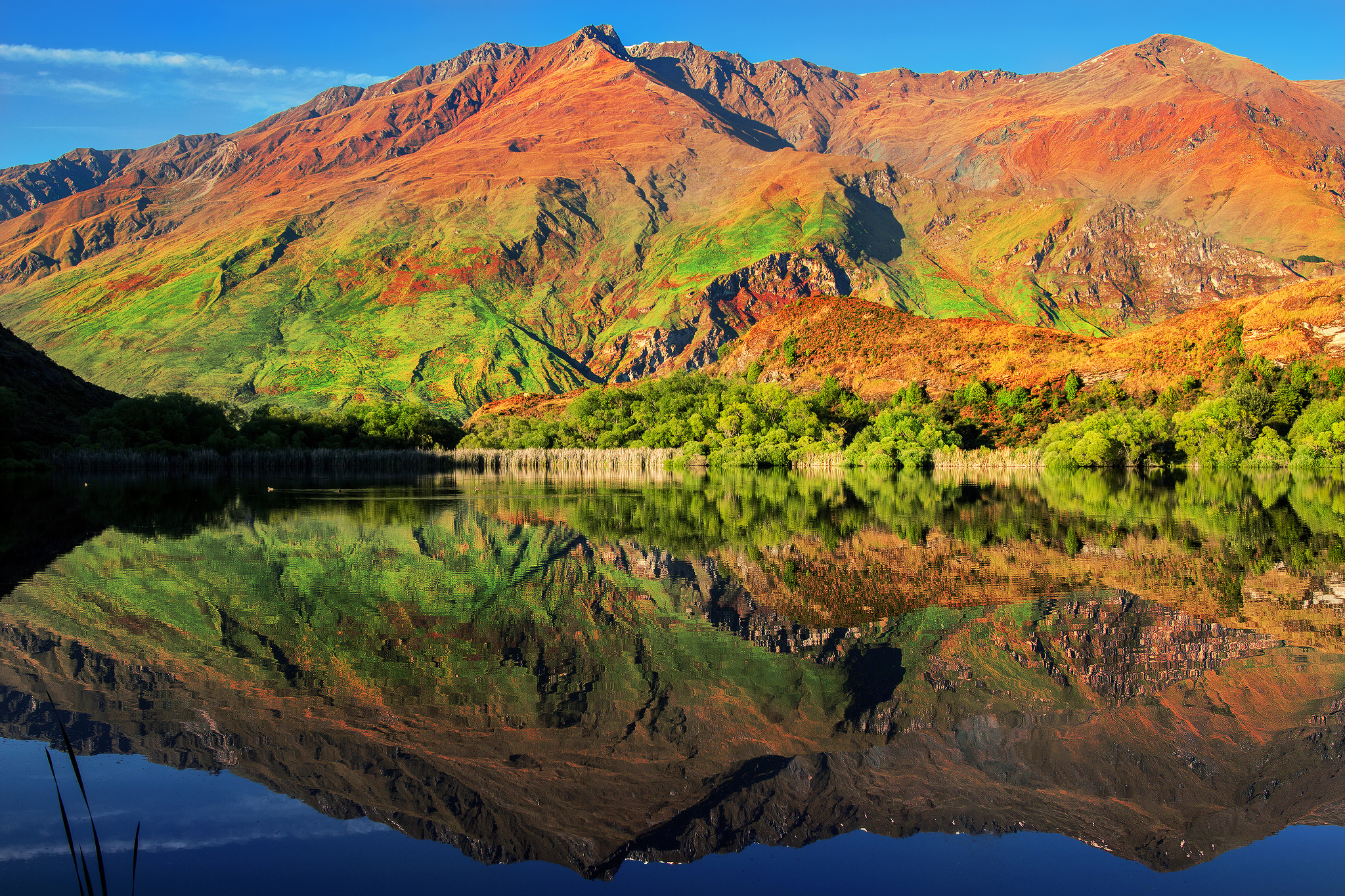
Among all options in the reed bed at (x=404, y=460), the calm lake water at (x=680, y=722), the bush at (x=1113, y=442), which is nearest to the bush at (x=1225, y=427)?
the bush at (x=1113, y=442)

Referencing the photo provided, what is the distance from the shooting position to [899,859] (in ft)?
20.1

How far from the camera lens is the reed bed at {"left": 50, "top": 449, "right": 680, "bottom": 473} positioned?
234 feet

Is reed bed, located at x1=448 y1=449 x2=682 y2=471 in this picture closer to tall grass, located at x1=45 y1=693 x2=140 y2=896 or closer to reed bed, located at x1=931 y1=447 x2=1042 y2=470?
reed bed, located at x1=931 y1=447 x2=1042 y2=470

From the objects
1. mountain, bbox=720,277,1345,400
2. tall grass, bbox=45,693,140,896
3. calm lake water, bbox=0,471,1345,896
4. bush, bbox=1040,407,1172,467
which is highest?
mountain, bbox=720,277,1345,400

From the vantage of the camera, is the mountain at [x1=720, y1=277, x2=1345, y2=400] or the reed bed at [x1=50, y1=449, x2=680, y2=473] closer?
the reed bed at [x1=50, y1=449, x2=680, y2=473]

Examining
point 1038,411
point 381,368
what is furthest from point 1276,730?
point 381,368

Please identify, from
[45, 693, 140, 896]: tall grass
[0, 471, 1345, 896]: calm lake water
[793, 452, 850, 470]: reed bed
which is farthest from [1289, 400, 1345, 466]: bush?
[45, 693, 140, 896]: tall grass

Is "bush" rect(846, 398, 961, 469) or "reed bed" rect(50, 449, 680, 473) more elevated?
"bush" rect(846, 398, 961, 469)

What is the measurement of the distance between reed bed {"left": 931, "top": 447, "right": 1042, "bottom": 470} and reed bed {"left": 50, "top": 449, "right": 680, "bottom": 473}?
23.4 metres

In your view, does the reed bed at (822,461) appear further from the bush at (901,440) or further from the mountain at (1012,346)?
the mountain at (1012,346)

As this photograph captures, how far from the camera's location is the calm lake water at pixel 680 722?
6160 mm

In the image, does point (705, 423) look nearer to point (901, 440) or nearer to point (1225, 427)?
point (901, 440)

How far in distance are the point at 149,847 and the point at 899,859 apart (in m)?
5.18

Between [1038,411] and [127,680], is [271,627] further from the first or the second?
[1038,411]
